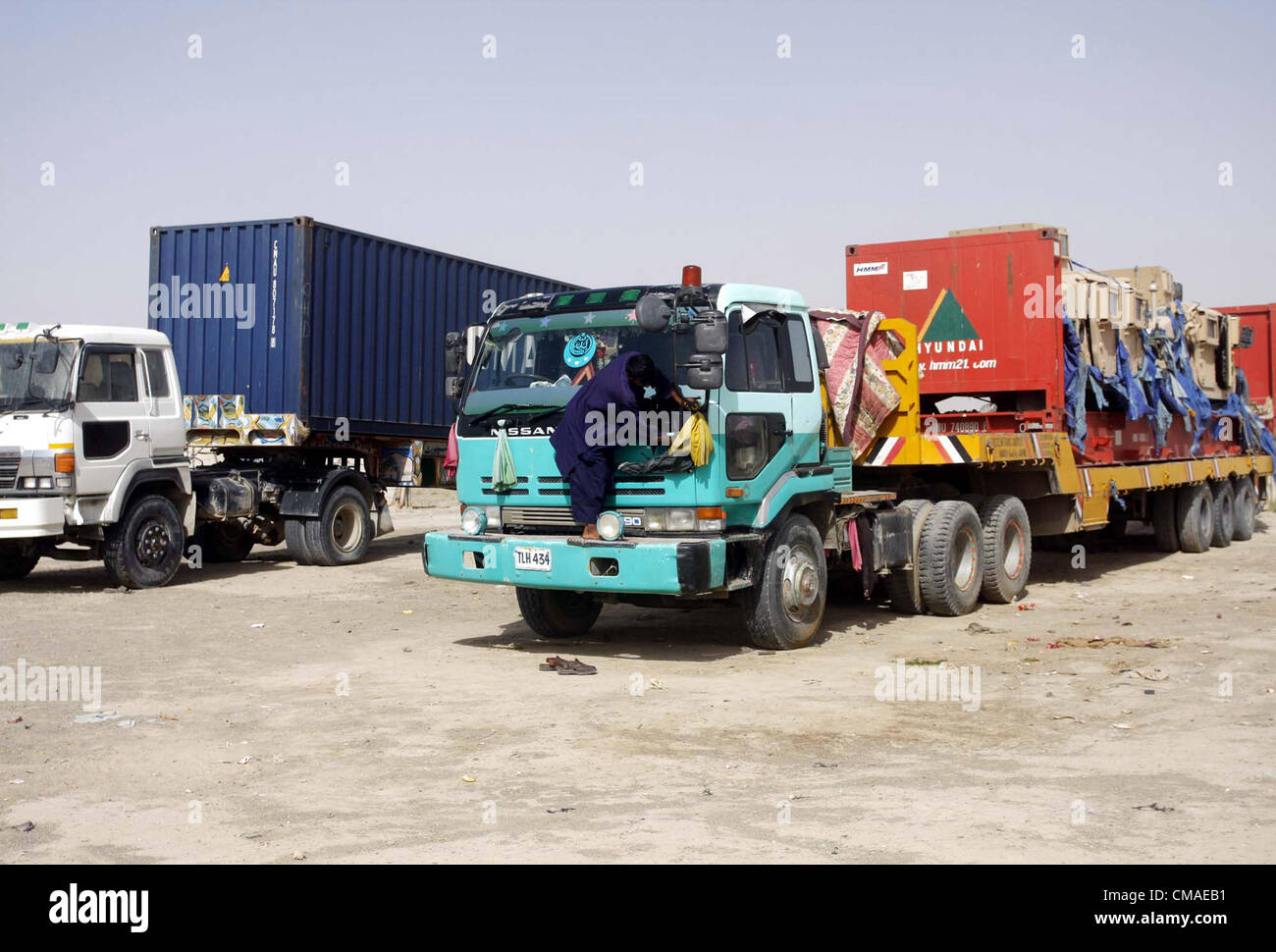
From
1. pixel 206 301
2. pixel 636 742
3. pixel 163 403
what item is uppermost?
pixel 206 301

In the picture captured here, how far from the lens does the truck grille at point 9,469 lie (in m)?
11.7

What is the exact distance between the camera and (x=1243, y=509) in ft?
60.7

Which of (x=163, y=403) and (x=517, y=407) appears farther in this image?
(x=163, y=403)

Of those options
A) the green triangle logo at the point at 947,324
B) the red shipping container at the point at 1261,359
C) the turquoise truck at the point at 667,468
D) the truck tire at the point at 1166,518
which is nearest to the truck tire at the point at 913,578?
the turquoise truck at the point at 667,468

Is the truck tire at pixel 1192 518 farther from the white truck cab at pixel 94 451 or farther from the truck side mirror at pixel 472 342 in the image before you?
the white truck cab at pixel 94 451

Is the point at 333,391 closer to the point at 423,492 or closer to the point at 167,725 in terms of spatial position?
the point at 167,725

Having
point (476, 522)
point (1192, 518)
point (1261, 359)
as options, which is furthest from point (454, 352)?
point (1261, 359)

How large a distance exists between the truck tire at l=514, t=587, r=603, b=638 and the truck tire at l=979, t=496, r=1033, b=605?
374 cm

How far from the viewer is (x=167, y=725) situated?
6.90 metres

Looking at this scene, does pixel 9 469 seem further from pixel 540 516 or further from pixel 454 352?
pixel 540 516

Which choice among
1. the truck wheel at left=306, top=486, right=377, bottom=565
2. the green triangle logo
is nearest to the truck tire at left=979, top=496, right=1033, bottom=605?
the green triangle logo

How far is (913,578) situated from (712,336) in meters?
3.84

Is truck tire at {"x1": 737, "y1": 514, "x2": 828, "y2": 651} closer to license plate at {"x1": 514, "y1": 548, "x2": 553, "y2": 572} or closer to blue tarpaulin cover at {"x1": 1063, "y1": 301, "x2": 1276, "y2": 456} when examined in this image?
license plate at {"x1": 514, "y1": 548, "x2": 553, "y2": 572}

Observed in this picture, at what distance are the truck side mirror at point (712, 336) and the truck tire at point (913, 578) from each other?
349 cm
